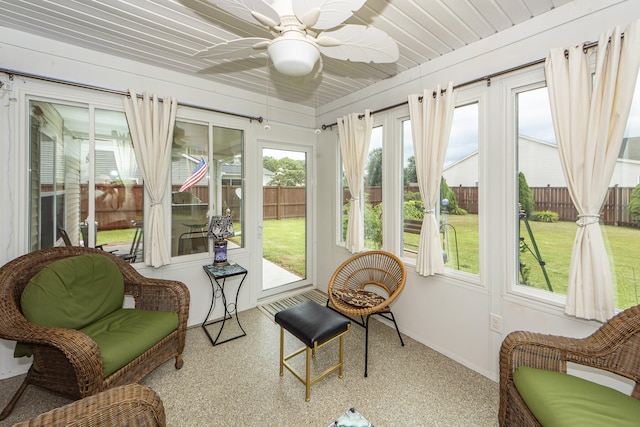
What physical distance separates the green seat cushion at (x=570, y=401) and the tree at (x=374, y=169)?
86.1 inches

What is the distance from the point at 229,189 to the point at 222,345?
5.64 ft

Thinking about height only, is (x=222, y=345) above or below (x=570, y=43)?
below

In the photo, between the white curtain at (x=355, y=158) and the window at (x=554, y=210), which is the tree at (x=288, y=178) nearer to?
the white curtain at (x=355, y=158)

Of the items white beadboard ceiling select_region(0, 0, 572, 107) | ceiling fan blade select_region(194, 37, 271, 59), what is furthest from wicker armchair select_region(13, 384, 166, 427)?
white beadboard ceiling select_region(0, 0, 572, 107)

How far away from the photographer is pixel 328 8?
3.63 feet

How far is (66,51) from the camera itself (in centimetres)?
229

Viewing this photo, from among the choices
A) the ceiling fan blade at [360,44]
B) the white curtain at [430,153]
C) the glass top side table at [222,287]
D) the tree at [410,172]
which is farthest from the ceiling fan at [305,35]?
the glass top side table at [222,287]

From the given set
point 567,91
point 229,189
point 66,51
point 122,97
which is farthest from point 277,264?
point 567,91

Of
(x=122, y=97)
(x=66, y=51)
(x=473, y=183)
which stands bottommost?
(x=473, y=183)

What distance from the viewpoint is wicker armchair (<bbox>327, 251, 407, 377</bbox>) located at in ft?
7.94

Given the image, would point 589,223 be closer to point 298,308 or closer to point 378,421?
point 378,421

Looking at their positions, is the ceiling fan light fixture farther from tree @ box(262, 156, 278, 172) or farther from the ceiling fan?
tree @ box(262, 156, 278, 172)

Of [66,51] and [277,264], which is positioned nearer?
[66,51]

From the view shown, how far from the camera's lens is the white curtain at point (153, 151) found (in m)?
2.53
